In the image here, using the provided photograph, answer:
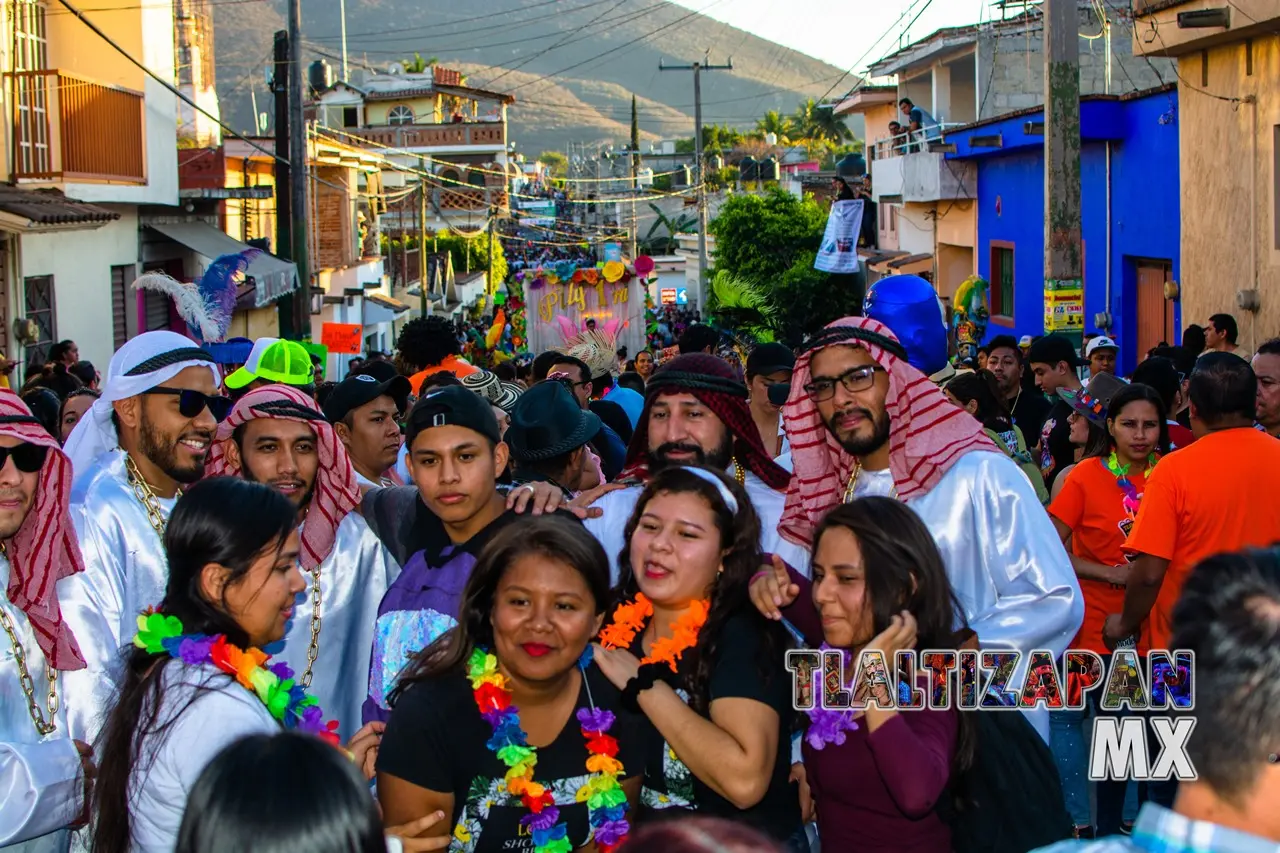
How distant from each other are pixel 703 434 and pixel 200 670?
2.20 metres

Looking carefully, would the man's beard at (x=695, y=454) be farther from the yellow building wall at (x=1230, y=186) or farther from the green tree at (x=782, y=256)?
the green tree at (x=782, y=256)

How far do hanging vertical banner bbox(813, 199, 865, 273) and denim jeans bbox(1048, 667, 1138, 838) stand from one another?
2467 centimetres

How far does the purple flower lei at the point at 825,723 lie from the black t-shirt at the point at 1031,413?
557 cm

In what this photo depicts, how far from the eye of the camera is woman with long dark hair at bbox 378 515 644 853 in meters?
3.21

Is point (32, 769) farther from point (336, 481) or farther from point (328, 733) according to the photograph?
point (336, 481)

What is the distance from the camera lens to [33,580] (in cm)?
391

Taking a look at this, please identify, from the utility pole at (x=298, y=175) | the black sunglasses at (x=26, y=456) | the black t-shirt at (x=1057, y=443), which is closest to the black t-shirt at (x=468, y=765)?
the black sunglasses at (x=26, y=456)

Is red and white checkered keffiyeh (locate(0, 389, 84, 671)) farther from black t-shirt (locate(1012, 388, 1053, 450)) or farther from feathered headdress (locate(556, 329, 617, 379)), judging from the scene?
feathered headdress (locate(556, 329, 617, 379))

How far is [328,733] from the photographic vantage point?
3682 millimetres

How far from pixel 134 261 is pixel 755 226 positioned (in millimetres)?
21397

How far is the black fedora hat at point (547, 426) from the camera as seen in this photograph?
17.9 feet

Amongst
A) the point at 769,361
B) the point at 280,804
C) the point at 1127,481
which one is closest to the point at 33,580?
the point at 280,804

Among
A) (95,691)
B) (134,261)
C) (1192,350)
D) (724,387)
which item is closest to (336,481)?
(95,691)

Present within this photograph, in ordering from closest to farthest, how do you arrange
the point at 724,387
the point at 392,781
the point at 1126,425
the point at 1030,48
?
the point at 392,781 < the point at 724,387 < the point at 1126,425 < the point at 1030,48
